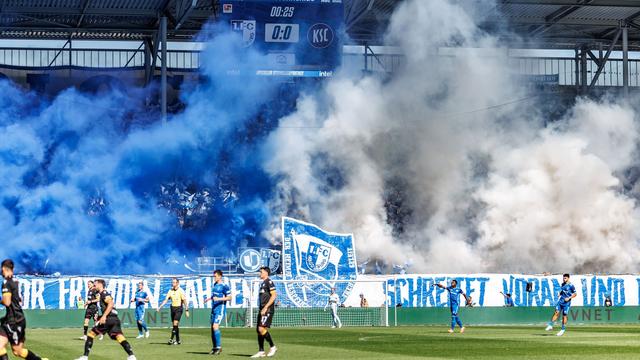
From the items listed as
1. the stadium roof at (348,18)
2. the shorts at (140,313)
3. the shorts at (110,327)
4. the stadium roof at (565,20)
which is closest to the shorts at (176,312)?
the shorts at (140,313)

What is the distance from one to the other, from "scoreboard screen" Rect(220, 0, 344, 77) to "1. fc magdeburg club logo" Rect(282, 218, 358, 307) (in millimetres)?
7486

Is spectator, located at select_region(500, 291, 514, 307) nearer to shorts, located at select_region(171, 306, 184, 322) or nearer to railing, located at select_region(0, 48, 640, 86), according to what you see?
railing, located at select_region(0, 48, 640, 86)

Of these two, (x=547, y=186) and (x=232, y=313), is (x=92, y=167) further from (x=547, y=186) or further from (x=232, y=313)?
(x=547, y=186)

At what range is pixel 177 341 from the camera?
33.8m

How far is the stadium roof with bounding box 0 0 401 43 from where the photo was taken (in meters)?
61.2

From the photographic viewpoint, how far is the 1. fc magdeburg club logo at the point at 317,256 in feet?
177

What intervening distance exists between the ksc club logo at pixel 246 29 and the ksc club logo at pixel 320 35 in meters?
2.65

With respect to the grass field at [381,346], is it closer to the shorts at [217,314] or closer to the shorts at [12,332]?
the shorts at [217,314]

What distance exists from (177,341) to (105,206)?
2585 centimetres

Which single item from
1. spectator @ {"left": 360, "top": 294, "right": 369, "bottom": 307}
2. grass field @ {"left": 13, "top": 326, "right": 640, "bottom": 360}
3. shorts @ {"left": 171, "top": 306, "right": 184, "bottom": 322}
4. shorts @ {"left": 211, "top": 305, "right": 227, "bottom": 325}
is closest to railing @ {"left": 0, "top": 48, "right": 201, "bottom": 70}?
spectator @ {"left": 360, "top": 294, "right": 369, "bottom": 307}

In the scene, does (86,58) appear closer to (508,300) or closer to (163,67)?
(163,67)

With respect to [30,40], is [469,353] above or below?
below

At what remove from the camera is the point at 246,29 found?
174 ft

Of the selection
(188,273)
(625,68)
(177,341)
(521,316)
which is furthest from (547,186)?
(177,341)
